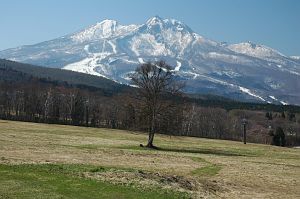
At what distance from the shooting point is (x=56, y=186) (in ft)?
95.5

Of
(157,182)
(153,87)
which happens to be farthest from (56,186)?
(153,87)

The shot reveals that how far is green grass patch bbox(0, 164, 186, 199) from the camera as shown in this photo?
88.1 ft

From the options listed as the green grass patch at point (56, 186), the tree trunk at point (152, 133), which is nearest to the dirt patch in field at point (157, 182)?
the green grass patch at point (56, 186)

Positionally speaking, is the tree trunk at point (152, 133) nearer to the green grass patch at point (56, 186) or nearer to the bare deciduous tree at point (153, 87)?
the bare deciduous tree at point (153, 87)

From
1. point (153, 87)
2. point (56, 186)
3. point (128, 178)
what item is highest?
point (153, 87)

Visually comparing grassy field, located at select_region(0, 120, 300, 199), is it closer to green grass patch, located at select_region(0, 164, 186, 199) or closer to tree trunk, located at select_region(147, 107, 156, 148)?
green grass patch, located at select_region(0, 164, 186, 199)

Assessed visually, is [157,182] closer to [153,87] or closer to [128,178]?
[128,178]

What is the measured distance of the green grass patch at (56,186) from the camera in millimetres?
26855

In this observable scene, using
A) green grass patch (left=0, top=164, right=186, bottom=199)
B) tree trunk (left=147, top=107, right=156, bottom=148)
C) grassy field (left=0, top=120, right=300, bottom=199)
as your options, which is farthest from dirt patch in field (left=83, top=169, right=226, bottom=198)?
tree trunk (left=147, top=107, right=156, bottom=148)

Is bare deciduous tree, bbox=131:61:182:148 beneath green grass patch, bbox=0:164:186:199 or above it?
above

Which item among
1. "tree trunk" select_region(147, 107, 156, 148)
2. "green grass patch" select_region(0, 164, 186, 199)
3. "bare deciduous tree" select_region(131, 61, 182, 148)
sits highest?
"bare deciduous tree" select_region(131, 61, 182, 148)

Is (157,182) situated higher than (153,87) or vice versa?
(153,87)

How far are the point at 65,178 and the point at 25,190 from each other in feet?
16.7

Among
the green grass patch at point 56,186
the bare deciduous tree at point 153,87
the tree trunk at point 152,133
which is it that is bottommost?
the green grass patch at point 56,186
